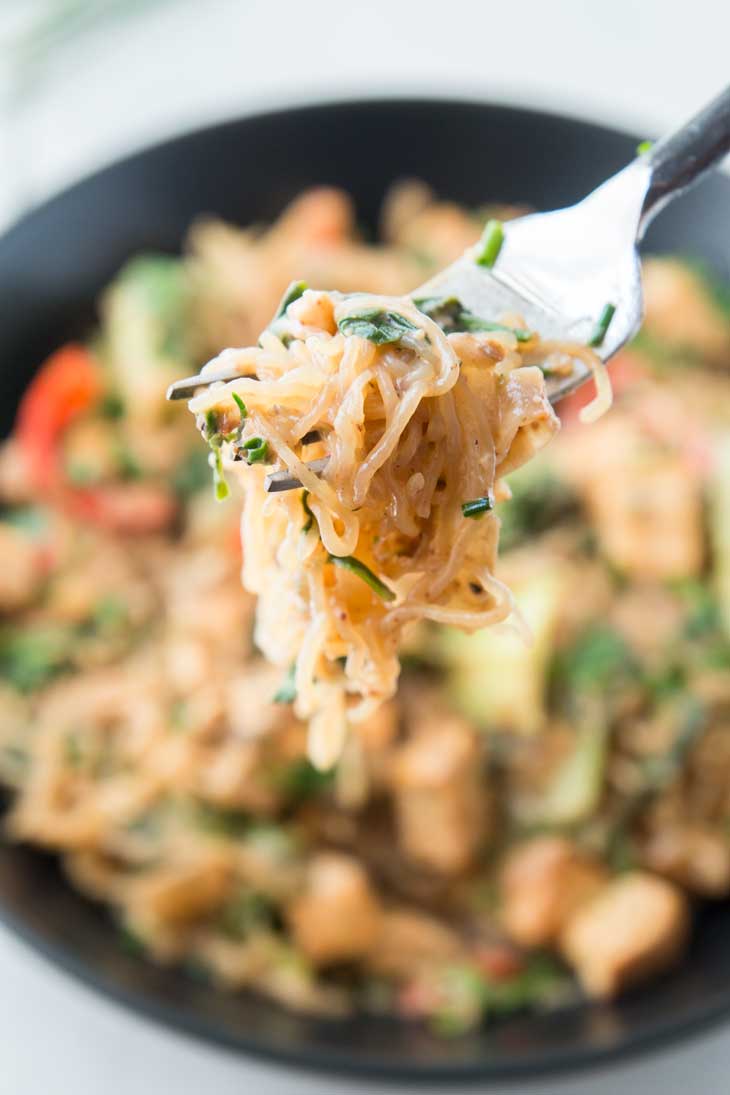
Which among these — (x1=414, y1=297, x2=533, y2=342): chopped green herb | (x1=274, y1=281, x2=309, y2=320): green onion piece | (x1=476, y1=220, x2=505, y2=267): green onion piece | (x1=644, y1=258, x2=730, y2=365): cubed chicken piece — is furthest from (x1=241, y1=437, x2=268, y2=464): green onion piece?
(x1=644, y1=258, x2=730, y2=365): cubed chicken piece

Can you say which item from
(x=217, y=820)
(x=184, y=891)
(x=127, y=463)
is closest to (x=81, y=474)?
(x=127, y=463)

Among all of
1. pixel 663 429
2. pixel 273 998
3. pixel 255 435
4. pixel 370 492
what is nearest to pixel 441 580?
pixel 370 492

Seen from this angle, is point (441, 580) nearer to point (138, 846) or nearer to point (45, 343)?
point (138, 846)

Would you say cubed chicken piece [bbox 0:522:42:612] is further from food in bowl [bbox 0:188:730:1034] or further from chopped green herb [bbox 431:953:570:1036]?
chopped green herb [bbox 431:953:570:1036]

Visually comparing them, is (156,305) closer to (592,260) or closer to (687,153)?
(592,260)

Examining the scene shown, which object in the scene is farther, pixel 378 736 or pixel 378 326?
pixel 378 736

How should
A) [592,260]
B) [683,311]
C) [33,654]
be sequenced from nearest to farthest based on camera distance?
[592,260] < [33,654] < [683,311]
